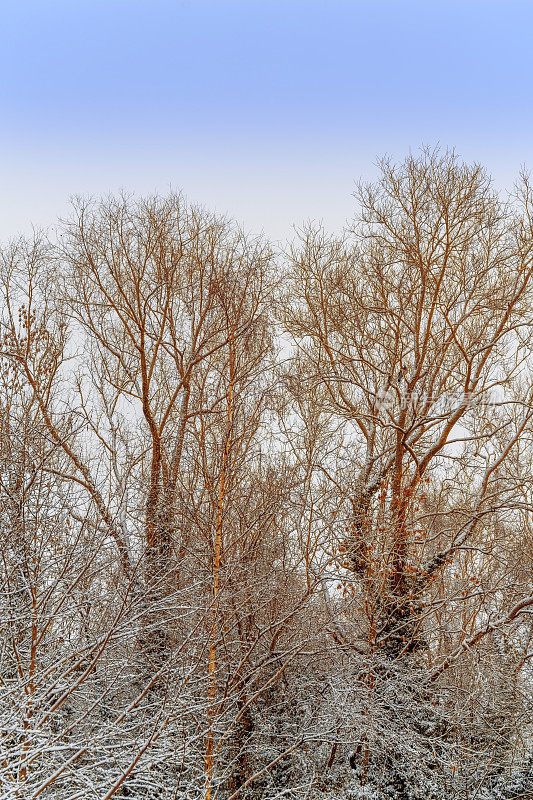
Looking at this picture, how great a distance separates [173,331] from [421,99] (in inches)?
2758

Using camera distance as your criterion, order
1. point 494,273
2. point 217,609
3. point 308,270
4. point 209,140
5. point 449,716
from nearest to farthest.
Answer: point 217,609, point 449,716, point 494,273, point 308,270, point 209,140

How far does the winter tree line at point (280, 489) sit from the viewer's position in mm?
6637

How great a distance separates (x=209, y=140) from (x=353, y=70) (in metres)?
31.7

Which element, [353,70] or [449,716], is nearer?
[449,716]

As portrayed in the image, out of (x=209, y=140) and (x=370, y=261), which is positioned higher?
(x=209, y=140)

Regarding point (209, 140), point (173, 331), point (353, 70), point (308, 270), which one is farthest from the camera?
point (353, 70)

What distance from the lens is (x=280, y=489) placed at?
30.7ft

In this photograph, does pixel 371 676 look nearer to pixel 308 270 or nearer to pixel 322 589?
pixel 322 589

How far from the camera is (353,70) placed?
3364 inches

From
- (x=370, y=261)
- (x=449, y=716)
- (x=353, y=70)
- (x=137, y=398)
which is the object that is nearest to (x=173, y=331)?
(x=137, y=398)

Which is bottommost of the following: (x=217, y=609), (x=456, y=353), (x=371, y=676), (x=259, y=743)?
(x=259, y=743)

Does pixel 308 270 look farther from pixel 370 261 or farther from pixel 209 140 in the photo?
pixel 209 140

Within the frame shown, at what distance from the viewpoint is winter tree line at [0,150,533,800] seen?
6637 millimetres

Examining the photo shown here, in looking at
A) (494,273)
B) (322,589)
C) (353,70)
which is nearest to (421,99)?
(353,70)
